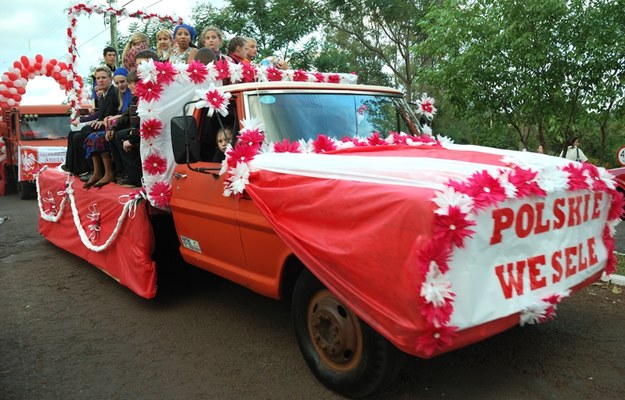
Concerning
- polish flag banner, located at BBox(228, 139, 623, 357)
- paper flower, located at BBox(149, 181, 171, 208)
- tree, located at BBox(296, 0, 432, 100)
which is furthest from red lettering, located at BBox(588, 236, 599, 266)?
tree, located at BBox(296, 0, 432, 100)

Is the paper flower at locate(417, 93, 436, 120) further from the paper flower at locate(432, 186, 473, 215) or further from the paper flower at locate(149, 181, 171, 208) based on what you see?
the paper flower at locate(432, 186, 473, 215)

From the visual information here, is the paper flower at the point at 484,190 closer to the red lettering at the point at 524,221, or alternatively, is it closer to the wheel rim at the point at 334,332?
the red lettering at the point at 524,221

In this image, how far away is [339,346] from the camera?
3062 millimetres

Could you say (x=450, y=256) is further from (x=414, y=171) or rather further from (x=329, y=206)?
(x=329, y=206)

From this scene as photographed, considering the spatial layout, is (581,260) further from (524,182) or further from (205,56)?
(205,56)

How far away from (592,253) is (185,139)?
9.81 ft

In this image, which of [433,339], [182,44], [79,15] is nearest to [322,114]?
[433,339]

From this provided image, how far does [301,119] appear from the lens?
3.96m

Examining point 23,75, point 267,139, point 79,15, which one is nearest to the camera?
point 267,139

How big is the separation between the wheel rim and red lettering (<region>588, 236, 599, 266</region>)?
160 cm

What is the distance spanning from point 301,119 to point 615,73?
4109 millimetres

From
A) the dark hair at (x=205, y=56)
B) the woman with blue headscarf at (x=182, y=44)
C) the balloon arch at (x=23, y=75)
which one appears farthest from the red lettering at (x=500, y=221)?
the balloon arch at (x=23, y=75)

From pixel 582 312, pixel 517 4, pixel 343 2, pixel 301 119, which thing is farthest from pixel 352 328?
pixel 343 2

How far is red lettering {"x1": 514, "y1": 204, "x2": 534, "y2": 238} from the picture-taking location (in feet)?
8.91
